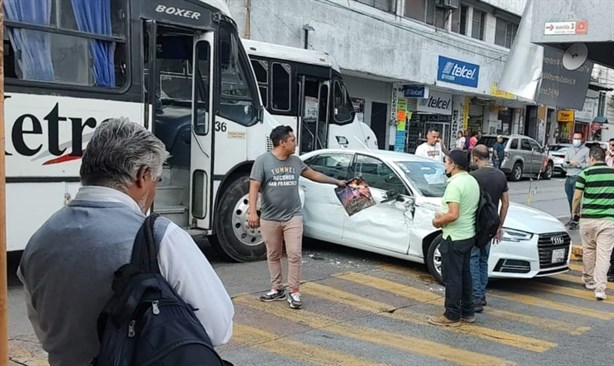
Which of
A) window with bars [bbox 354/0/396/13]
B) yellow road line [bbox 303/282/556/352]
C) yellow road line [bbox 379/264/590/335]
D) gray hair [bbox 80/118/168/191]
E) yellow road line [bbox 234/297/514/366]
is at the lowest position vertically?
yellow road line [bbox 379/264/590/335]

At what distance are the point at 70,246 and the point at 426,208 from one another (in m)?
6.29

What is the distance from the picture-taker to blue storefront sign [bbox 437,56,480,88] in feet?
85.9

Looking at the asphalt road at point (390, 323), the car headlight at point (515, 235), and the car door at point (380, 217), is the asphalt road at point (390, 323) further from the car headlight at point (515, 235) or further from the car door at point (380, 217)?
the car headlight at point (515, 235)

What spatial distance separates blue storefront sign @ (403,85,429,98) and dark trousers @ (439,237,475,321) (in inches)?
777

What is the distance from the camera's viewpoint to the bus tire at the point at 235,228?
8.09 m

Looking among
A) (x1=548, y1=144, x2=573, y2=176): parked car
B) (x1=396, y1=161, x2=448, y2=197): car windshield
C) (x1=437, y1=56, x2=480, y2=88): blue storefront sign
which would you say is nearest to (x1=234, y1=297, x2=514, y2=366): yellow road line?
(x1=396, y1=161, x2=448, y2=197): car windshield

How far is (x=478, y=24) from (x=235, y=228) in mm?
25282

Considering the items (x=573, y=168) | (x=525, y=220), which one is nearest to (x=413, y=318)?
(x=525, y=220)

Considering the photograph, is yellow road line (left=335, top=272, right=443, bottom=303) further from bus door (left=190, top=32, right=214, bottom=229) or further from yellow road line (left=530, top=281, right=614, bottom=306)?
bus door (left=190, top=32, right=214, bottom=229)

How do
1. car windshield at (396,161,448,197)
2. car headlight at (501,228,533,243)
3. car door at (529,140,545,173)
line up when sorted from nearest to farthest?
car headlight at (501,228,533,243) → car windshield at (396,161,448,197) → car door at (529,140,545,173)

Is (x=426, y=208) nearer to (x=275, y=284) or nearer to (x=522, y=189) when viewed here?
(x=275, y=284)

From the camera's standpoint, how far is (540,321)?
659 cm

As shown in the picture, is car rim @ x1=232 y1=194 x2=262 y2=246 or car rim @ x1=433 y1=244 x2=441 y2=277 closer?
car rim @ x1=433 y1=244 x2=441 y2=277

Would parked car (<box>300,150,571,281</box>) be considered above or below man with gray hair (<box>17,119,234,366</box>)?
below
